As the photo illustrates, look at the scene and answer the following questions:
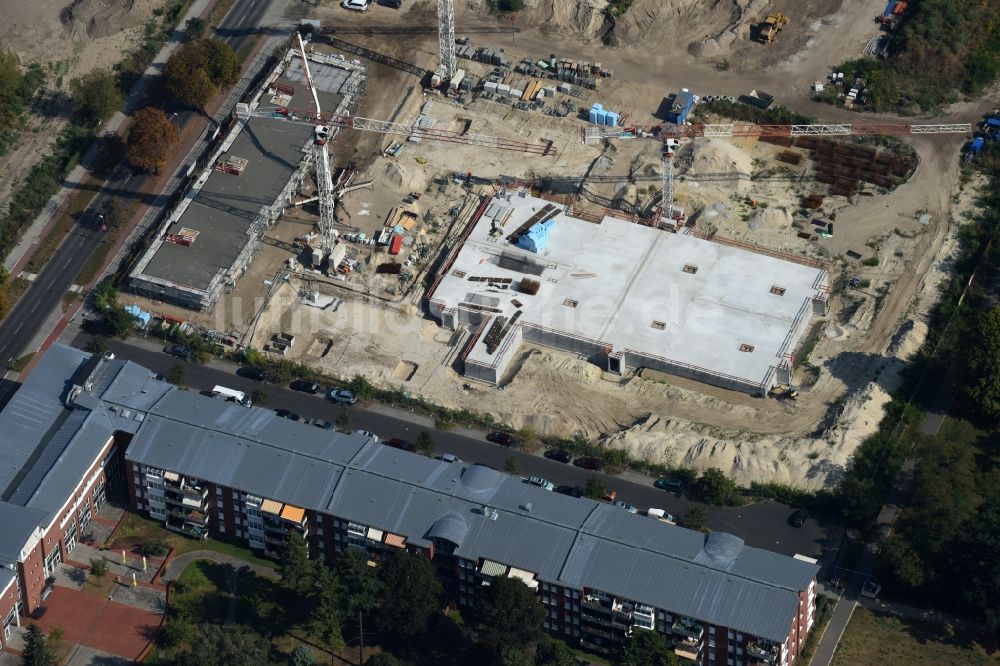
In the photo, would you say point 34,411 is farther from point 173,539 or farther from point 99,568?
point 173,539

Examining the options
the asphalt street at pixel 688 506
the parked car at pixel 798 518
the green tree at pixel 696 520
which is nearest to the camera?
the green tree at pixel 696 520

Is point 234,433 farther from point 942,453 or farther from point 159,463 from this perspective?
point 942,453

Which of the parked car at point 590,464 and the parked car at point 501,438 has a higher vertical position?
the parked car at point 590,464

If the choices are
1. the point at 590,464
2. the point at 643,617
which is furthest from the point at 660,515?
the point at 643,617

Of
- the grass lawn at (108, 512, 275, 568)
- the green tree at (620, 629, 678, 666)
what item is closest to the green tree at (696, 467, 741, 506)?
the green tree at (620, 629, 678, 666)

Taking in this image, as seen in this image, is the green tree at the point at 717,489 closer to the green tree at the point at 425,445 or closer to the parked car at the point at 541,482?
the parked car at the point at 541,482

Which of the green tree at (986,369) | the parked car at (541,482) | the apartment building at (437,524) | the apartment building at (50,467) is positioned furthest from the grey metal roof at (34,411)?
the green tree at (986,369)
